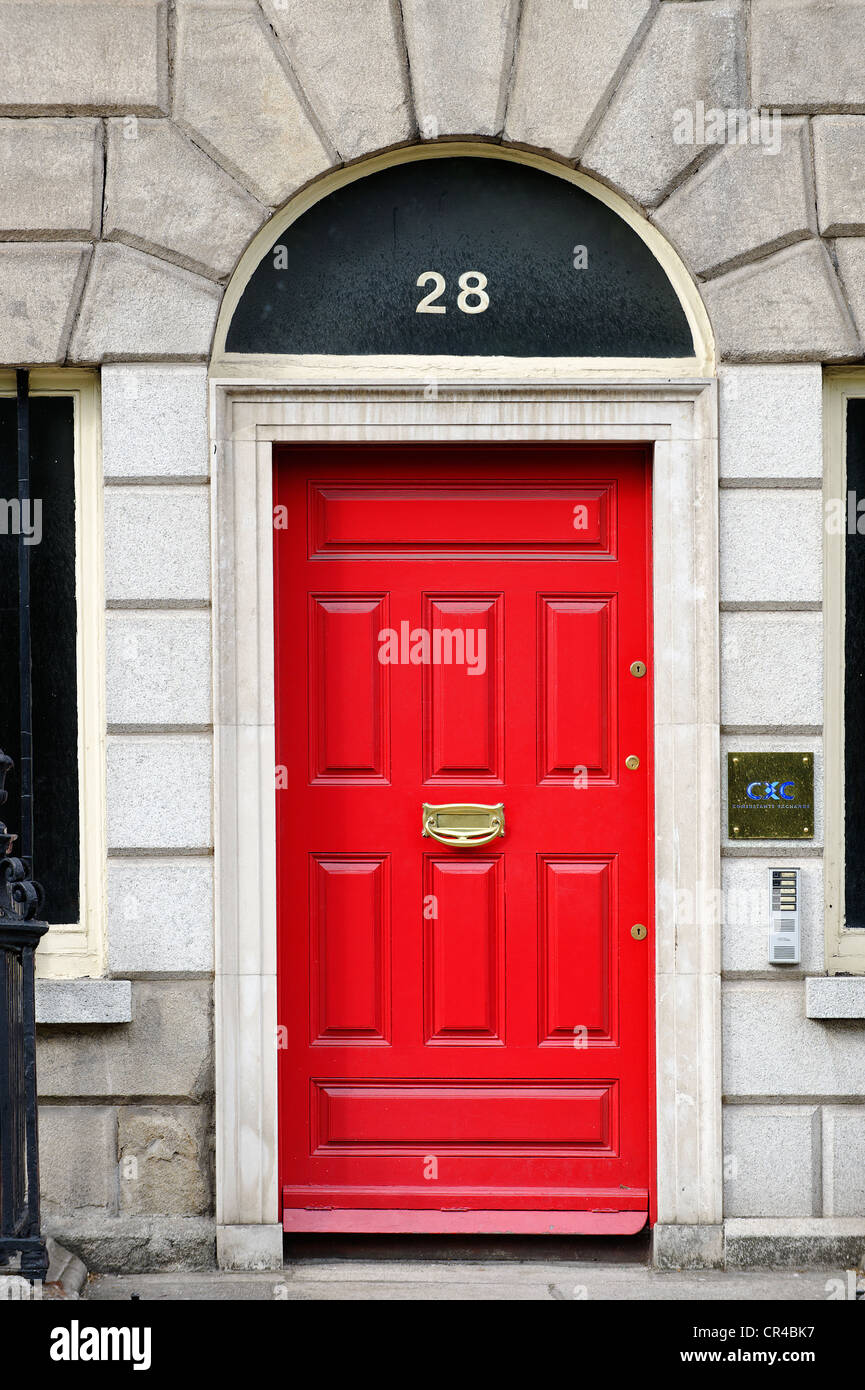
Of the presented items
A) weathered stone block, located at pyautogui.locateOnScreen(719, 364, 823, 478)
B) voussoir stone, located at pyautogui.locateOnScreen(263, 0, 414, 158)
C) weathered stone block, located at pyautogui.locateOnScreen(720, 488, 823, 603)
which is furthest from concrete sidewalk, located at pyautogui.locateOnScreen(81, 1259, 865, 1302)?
voussoir stone, located at pyautogui.locateOnScreen(263, 0, 414, 158)

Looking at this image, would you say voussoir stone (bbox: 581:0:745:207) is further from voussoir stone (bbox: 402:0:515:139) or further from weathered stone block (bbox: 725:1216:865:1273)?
weathered stone block (bbox: 725:1216:865:1273)

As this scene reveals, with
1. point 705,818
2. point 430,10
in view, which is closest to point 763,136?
point 430,10

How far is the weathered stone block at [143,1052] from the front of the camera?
4.99m

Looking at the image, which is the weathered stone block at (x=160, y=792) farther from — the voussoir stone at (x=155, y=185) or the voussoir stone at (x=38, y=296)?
the voussoir stone at (x=155, y=185)

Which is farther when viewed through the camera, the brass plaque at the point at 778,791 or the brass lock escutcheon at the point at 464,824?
the brass lock escutcheon at the point at 464,824

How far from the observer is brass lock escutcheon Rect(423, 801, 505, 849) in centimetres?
518

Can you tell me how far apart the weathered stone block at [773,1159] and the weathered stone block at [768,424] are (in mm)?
2348

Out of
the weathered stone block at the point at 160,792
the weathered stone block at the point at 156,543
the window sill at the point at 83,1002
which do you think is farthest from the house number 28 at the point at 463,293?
the window sill at the point at 83,1002

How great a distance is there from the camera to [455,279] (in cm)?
516

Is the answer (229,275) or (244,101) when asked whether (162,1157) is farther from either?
(244,101)

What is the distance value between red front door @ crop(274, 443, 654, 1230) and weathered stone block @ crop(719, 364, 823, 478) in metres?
0.38

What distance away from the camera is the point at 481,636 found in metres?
5.23
